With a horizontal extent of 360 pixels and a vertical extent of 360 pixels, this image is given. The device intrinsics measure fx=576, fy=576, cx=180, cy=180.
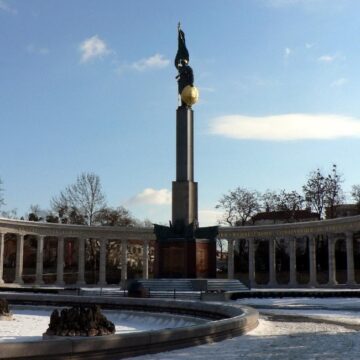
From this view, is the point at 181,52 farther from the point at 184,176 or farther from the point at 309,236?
the point at 309,236

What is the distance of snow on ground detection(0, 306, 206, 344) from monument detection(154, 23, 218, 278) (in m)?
20.6

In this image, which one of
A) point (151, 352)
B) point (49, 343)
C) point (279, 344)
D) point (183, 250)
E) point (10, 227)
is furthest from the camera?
point (10, 227)

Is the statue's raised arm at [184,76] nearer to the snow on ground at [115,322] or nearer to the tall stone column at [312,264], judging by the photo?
the tall stone column at [312,264]

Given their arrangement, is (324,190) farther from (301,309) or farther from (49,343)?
(49,343)

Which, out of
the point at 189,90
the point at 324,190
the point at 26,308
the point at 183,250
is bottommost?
the point at 26,308

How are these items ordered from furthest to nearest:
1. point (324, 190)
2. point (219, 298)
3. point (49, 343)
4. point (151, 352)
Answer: point (324, 190), point (219, 298), point (151, 352), point (49, 343)

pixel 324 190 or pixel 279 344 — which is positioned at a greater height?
pixel 324 190

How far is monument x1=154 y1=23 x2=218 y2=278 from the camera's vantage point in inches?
2191

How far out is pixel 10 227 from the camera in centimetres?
7500

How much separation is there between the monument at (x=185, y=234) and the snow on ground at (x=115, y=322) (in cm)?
2058

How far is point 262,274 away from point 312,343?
74.9 m

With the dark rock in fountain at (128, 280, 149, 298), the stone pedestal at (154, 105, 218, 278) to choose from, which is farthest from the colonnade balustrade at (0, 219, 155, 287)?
the dark rock in fountain at (128, 280, 149, 298)

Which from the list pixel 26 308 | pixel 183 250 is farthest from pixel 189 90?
pixel 26 308

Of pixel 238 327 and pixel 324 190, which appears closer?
pixel 238 327
